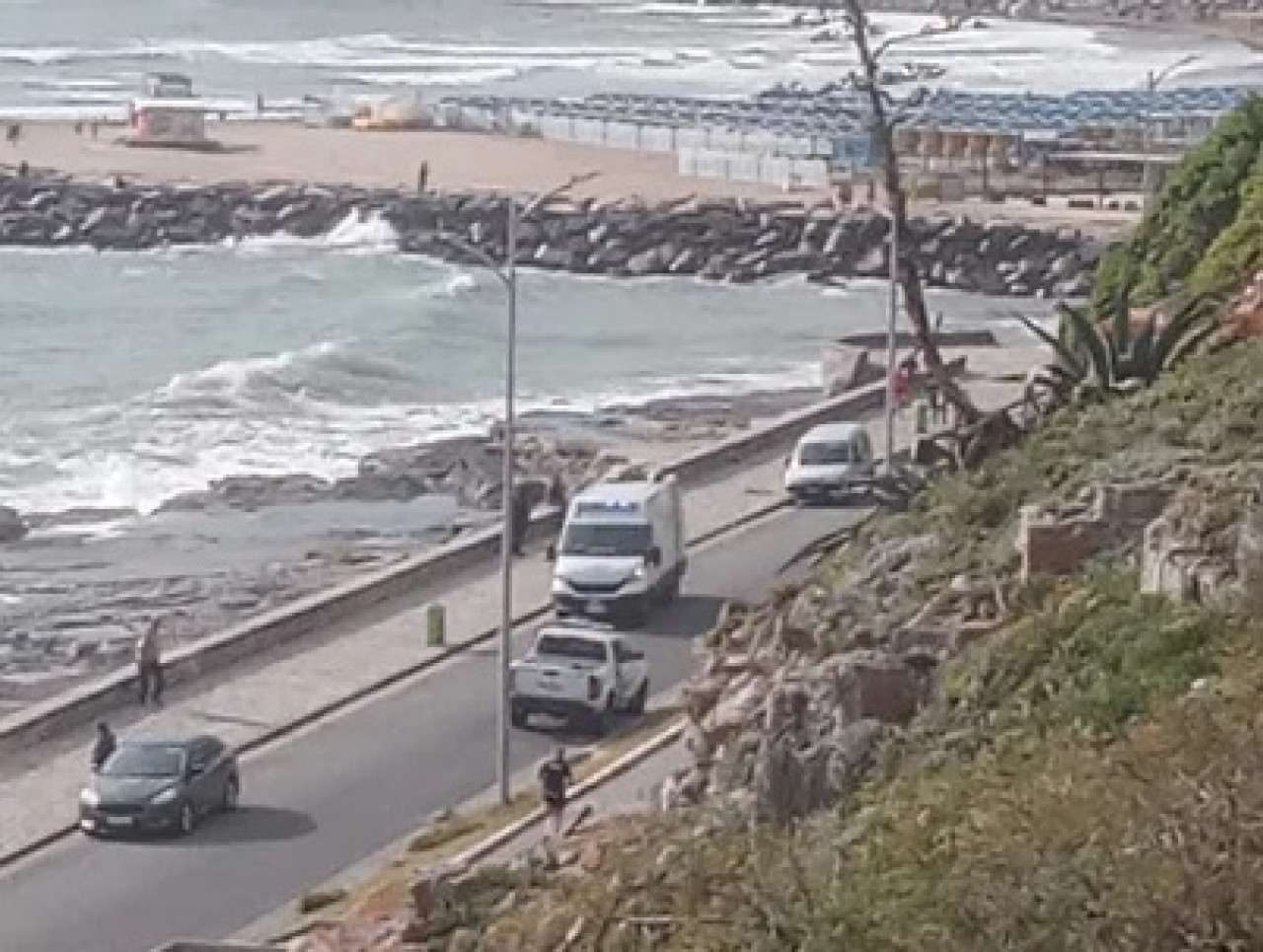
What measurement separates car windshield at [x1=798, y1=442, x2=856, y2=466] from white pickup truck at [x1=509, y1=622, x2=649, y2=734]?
11273 mm

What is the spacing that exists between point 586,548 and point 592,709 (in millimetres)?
5724

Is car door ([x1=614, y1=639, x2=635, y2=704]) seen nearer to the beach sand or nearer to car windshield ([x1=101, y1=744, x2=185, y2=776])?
car windshield ([x1=101, y1=744, x2=185, y2=776])

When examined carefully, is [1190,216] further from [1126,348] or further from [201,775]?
[201,775]

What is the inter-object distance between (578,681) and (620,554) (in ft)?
18.3

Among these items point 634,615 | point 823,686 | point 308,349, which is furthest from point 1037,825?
point 308,349

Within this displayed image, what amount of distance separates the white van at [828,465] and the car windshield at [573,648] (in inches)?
416

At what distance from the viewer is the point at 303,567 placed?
131ft

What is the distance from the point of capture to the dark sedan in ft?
75.6

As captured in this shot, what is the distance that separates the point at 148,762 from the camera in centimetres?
2355

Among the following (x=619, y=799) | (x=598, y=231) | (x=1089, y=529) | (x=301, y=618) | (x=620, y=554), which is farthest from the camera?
(x=598, y=231)

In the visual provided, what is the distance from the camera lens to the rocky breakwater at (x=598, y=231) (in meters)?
72.6

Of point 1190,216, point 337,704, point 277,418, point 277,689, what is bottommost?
point 277,418

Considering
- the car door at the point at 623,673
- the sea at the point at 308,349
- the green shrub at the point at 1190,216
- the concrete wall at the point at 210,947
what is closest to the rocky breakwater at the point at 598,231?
the sea at the point at 308,349

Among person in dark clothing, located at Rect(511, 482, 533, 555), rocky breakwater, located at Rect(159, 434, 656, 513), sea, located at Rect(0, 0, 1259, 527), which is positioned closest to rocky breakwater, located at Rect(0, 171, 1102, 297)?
sea, located at Rect(0, 0, 1259, 527)
